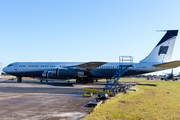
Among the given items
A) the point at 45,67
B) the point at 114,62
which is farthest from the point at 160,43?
the point at 45,67

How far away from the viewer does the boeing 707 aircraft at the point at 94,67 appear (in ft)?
87.4

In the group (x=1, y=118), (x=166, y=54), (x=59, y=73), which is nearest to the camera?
(x=1, y=118)

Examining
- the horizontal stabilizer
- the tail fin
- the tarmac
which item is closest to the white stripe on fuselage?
the tail fin

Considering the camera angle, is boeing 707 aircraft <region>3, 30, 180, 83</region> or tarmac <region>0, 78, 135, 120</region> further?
boeing 707 aircraft <region>3, 30, 180, 83</region>

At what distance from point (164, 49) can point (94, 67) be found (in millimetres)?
12709

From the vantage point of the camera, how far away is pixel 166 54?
2828cm

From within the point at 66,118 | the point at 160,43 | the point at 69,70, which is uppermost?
the point at 160,43

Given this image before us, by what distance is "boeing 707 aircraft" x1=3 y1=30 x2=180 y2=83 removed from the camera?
26.6m

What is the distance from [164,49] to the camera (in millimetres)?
28062

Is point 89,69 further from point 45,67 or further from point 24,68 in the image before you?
point 24,68

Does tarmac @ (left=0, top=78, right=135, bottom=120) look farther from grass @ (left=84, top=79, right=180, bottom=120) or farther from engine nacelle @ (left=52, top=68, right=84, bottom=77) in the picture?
engine nacelle @ (left=52, top=68, right=84, bottom=77)

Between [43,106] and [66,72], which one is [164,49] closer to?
[66,72]

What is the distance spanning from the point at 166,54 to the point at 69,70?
56.6 feet

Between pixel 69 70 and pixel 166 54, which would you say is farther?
pixel 166 54
